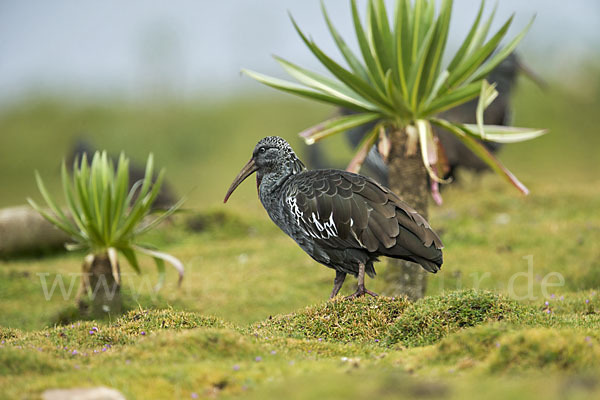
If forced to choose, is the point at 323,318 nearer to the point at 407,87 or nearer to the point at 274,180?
the point at 274,180

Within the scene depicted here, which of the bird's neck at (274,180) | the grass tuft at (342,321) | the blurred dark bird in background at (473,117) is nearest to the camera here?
the grass tuft at (342,321)

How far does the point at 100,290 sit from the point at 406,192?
409cm

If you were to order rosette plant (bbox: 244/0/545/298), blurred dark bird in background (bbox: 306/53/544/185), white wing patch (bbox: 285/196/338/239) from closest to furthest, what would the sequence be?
white wing patch (bbox: 285/196/338/239), rosette plant (bbox: 244/0/545/298), blurred dark bird in background (bbox: 306/53/544/185)

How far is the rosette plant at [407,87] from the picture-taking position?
27.6 ft

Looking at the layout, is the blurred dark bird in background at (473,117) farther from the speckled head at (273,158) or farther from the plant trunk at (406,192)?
the speckled head at (273,158)

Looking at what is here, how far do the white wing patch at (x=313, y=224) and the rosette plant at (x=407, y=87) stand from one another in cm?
158

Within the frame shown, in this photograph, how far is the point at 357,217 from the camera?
21.7ft

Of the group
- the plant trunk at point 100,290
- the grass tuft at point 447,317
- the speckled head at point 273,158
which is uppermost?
the speckled head at point 273,158

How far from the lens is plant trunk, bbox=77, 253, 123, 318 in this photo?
8828 mm

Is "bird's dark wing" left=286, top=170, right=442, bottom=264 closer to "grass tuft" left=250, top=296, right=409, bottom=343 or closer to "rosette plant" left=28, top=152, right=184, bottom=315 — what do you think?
"grass tuft" left=250, top=296, right=409, bottom=343

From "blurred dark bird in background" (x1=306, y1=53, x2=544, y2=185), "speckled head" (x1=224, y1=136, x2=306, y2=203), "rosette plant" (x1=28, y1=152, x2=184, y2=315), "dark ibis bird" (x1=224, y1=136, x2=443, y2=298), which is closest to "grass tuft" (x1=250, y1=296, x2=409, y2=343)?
"dark ibis bird" (x1=224, y1=136, x2=443, y2=298)

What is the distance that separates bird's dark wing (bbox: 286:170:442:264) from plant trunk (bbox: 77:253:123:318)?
317 centimetres

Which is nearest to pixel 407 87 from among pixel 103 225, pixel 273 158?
pixel 273 158

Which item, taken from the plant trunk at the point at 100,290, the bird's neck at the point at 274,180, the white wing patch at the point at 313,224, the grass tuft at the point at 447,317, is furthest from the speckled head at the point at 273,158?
the plant trunk at the point at 100,290
